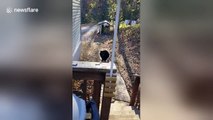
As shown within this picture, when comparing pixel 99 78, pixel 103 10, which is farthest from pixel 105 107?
pixel 103 10

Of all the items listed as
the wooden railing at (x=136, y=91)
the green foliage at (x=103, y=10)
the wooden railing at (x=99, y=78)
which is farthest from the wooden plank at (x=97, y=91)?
the green foliage at (x=103, y=10)

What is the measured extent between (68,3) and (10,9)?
0.57 feet

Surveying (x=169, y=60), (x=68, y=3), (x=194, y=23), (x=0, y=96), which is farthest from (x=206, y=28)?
(x=0, y=96)

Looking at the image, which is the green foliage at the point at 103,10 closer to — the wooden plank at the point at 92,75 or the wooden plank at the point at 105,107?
the wooden plank at the point at 92,75

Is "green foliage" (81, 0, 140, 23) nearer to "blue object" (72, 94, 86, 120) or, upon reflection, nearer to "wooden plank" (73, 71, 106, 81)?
"wooden plank" (73, 71, 106, 81)

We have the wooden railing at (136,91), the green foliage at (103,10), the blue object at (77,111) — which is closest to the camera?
the blue object at (77,111)

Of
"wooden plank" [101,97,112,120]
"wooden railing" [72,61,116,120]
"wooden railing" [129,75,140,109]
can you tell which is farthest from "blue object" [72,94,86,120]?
"wooden railing" [129,75,140,109]

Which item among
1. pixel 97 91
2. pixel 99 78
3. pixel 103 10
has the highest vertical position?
pixel 103 10

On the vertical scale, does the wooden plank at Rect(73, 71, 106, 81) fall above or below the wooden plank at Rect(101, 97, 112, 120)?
above

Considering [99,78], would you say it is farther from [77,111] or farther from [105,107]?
[77,111]

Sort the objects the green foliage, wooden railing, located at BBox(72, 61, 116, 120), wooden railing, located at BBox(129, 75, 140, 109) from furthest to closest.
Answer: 1. wooden railing, located at BBox(129, 75, 140, 109)
2. the green foliage
3. wooden railing, located at BBox(72, 61, 116, 120)

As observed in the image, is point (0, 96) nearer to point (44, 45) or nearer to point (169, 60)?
point (44, 45)

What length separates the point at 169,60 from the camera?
2.68ft

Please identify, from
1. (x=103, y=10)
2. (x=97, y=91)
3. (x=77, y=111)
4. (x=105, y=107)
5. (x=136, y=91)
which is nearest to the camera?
(x=77, y=111)
